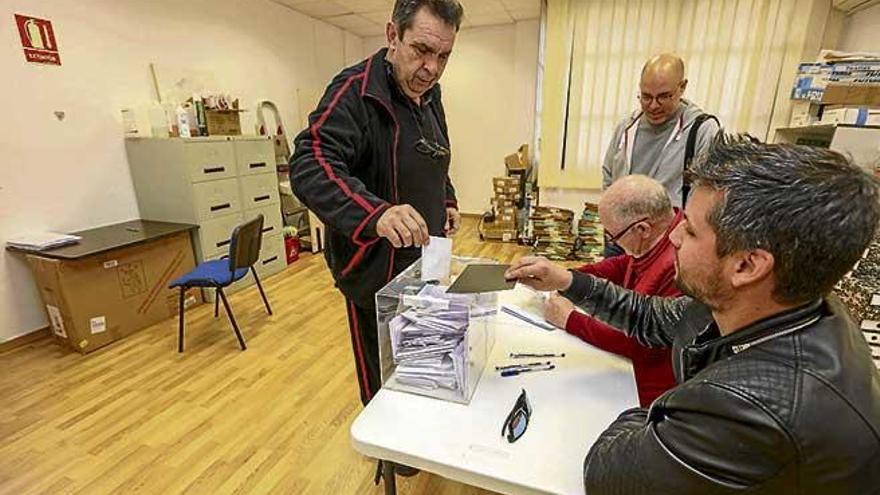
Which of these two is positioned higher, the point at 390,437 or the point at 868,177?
the point at 868,177

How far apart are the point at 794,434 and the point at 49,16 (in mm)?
4048

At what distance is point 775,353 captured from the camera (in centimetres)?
56

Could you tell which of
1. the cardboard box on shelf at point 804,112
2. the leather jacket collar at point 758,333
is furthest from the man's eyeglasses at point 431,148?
the cardboard box on shelf at point 804,112

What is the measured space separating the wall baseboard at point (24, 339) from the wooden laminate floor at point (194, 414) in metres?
0.02

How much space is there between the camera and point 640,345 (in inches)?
43.1

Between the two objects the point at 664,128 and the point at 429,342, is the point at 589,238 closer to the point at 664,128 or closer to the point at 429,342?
the point at 664,128

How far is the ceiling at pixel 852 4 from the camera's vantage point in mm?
3242

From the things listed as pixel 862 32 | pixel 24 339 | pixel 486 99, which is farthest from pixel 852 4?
pixel 24 339

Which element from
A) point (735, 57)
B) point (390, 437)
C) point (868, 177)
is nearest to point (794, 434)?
point (868, 177)

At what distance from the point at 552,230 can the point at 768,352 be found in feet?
13.5

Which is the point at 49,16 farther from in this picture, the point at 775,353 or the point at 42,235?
the point at 775,353

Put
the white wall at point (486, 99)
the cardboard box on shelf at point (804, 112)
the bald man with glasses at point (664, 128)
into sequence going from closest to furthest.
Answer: the bald man with glasses at point (664, 128), the cardboard box on shelf at point (804, 112), the white wall at point (486, 99)

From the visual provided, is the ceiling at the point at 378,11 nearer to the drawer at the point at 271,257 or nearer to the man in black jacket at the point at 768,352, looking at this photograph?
the drawer at the point at 271,257

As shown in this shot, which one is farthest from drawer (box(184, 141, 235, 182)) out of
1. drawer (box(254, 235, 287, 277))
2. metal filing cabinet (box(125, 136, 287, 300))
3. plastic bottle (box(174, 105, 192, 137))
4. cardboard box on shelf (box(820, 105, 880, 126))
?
cardboard box on shelf (box(820, 105, 880, 126))
